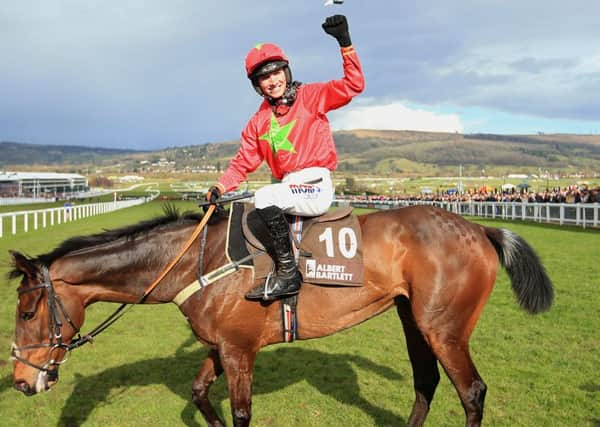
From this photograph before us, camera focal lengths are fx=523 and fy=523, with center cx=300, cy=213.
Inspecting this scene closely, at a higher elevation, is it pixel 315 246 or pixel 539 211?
pixel 315 246

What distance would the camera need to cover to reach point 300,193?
408 cm

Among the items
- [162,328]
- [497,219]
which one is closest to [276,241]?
[162,328]

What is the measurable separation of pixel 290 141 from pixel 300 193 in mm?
416

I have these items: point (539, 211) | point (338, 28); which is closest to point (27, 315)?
point (338, 28)

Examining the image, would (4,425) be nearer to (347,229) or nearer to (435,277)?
(347,229)

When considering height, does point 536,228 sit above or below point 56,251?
below

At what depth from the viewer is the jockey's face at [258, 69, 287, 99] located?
163 inches

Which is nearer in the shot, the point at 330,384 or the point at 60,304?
the point at 60,304

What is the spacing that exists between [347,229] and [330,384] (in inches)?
96.5

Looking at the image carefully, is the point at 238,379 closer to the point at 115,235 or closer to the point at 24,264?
the point at 115,235

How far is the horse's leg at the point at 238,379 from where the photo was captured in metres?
3.92

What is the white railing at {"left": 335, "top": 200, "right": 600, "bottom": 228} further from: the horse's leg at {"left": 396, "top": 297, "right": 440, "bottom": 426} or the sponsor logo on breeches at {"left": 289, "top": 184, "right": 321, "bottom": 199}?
the sponsor logo on breeches at {"left": 289, "top": 184, "right": 321, "bottom": 199}

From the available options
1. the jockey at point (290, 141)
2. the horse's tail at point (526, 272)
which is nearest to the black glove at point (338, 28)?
the jockey at point (290, 141)

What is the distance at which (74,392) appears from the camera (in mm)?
5773
